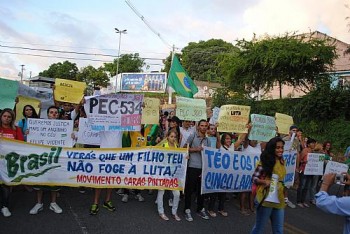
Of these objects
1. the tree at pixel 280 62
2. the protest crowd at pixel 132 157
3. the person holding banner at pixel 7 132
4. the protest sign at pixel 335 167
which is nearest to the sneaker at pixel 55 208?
the protest crowd at pixel 132 157

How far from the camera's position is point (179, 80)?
9.38m

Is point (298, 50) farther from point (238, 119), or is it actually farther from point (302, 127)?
point (238, 119)

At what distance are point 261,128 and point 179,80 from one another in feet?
8.55

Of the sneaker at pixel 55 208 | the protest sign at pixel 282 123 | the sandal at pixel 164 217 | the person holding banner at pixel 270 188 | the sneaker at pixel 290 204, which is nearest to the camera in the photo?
the person holding banner at pixel 270 188

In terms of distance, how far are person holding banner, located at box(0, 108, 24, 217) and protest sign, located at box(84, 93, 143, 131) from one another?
122 cm

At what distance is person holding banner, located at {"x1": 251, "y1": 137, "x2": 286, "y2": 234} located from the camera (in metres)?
4.59

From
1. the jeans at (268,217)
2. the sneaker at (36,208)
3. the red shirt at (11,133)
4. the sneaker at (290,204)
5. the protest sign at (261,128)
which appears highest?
the protest sign at (261,128)

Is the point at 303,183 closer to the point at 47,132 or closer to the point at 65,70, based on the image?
the point at 47,132

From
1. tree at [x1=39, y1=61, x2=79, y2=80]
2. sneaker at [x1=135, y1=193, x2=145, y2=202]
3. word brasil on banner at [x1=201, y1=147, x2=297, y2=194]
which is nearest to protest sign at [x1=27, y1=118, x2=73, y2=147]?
sneaker at [x1=135, y1=193, x2=145, y2=202]

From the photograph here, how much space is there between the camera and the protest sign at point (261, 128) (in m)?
7.68

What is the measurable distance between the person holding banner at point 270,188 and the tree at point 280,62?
669 inches

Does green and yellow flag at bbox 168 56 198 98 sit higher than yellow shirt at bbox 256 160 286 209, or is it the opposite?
green and yellow flag at bbox 168 56 198 98

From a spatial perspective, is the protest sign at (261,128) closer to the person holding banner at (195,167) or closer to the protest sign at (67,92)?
the person holding banner at (195,167)

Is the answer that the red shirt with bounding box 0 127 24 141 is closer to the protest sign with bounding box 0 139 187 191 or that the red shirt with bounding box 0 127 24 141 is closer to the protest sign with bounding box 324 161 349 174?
the protest sign with bounding box 0 139 187 191
